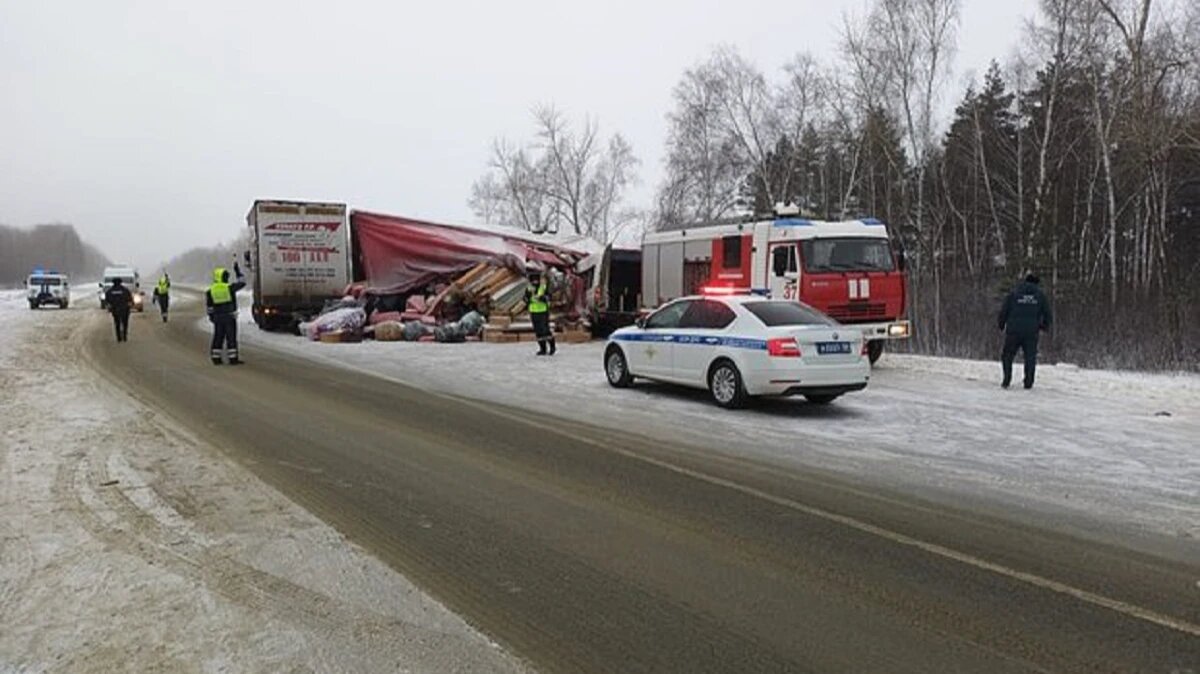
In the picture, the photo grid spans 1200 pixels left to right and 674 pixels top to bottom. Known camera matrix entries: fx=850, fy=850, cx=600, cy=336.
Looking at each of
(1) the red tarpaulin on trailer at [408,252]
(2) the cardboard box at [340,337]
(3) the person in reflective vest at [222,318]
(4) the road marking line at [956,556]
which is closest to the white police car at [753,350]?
(4) the road marking line at [956,556]

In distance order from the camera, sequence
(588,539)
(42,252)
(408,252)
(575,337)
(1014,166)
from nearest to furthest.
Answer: (588,539)
(575,337)
(408,252)
(1014,166)
(42,252)

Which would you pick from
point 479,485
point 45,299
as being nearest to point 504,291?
point 479,485

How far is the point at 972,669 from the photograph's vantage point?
3.71 m

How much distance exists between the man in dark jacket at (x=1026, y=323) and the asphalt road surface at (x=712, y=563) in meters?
7.41

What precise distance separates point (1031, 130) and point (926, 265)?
7.53 m

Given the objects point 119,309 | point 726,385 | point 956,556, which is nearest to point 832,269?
point 726,385

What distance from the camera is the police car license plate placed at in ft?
35.1

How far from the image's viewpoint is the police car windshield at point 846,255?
15.7 metres

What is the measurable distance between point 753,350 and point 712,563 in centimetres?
597

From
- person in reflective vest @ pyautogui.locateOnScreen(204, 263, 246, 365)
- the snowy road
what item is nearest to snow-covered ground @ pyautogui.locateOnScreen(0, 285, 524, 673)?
the snowy road

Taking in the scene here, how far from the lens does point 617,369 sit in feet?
43.8

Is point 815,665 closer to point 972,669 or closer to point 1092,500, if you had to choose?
point 972,669

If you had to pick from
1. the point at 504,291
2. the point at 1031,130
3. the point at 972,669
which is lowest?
the point at 972,669

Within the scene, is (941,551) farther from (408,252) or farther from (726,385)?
(408,252)
